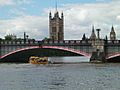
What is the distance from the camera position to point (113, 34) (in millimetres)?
164500

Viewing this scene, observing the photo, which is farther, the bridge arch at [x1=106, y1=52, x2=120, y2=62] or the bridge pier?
the bridge pier

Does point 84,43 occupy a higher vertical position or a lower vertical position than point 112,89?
higher

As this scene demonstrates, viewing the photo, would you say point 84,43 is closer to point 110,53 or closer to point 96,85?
point 110,53

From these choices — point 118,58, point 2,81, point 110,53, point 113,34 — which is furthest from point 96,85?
point 113,34

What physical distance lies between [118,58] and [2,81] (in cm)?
5078

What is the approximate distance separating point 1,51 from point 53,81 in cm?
5828

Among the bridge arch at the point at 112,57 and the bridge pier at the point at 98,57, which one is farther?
the bridge pier at the point at 98,57

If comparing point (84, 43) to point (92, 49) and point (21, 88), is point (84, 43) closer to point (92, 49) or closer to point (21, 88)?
point (92, 49)

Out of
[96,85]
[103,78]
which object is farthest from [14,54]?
[96,85]

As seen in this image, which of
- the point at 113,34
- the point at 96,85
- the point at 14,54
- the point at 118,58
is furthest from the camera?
the point at 113,34

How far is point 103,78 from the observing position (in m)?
58.1

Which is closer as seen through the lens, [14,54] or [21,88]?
[21,88]

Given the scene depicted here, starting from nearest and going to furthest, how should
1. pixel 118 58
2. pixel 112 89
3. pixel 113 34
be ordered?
pixel 112 89 → pixel 118 58 → pixel 113 34

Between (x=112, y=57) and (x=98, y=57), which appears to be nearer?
(x=112, y=57)
